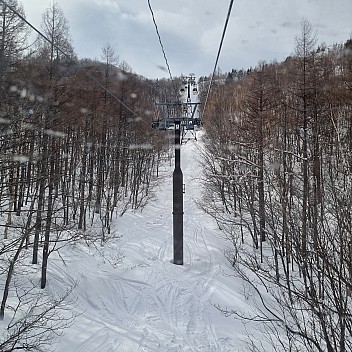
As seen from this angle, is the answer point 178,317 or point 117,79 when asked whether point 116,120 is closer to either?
point 117,79

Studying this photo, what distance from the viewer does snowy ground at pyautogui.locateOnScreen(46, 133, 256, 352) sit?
6.91 metres

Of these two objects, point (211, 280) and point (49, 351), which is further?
point (211, 280)

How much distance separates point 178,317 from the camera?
8000 millimetres

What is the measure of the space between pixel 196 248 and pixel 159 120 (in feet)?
22.1

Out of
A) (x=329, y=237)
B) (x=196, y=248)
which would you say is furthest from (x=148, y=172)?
(x=329, y=237)

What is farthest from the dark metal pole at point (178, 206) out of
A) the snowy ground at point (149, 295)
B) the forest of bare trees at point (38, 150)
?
the forest of bare trees at point (38, 150)

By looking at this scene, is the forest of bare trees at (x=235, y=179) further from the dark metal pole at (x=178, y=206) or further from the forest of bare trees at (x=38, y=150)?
the dark metal pole at (x=178, y=206)

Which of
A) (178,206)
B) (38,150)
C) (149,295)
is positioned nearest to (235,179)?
(178,206)

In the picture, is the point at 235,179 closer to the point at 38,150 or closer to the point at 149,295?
the point at 149,295

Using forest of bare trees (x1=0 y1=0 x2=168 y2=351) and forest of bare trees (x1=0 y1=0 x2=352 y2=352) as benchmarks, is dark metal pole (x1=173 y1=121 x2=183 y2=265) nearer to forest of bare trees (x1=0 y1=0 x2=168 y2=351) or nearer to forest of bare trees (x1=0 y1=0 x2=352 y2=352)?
forest of bare trees (x1=0 y1=0 x2=352 y2=352)

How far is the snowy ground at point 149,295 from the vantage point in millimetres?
6906

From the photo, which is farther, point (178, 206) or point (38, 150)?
point (178, 206)

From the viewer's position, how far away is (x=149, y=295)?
9.37m

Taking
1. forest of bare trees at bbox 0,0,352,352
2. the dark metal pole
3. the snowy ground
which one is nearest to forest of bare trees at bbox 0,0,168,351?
forest of bare trees at bbox 0,0,352,352
